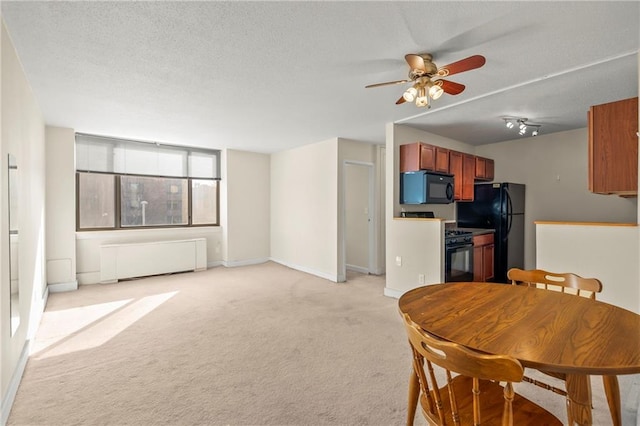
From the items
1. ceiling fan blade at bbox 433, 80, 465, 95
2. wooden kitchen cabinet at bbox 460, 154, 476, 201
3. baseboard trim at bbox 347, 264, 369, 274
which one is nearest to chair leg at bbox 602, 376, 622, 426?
ceiling fan blade at bbox 433, 80, 465, 95

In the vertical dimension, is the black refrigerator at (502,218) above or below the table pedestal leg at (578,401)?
above

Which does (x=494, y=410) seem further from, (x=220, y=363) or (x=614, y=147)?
(x=614, y=147)

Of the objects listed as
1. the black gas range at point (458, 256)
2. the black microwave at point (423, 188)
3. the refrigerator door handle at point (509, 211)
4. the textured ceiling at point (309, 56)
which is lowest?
the black gas range at point (458, 256)

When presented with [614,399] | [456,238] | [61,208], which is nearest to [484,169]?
[456,238]

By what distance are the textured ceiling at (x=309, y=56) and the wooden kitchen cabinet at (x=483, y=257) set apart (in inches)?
67.8

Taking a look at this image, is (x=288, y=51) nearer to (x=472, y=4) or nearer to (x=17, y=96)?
(x=472, y=4)

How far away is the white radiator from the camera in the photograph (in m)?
4.79

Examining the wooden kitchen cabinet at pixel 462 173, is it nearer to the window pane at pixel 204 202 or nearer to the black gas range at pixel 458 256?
the black gas range at pixel 458 256

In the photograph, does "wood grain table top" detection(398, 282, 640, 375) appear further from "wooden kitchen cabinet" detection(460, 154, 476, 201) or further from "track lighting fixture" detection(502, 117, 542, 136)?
"wooden kitchen cabinet" detection(460, 154, 476, 201)

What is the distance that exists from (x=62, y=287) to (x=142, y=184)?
1963 millimetres

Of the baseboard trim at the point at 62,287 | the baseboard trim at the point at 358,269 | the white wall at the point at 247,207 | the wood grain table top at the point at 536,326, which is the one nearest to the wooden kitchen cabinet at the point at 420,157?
the baseboard trim at the point at 358,269

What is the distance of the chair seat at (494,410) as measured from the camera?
46.0 inches

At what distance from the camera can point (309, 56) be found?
229cm

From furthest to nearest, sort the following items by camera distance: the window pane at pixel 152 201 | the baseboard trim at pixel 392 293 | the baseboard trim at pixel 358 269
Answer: the baseboard trim at pixel 358 269, the window pane at pixel 152 201, the baseboard trim at pixel 392 293
